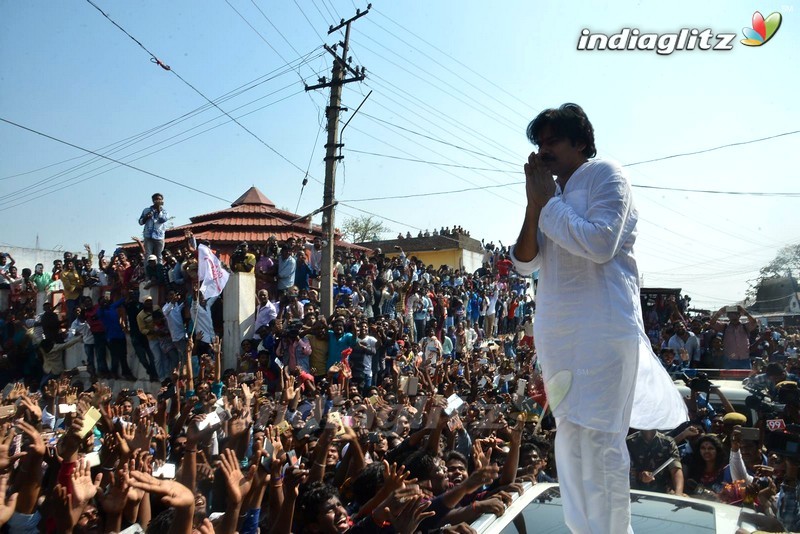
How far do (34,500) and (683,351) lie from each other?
10.9 meters

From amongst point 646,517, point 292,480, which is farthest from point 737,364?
point 292,480

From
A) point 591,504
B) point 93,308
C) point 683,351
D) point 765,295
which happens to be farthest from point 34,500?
point 765,295

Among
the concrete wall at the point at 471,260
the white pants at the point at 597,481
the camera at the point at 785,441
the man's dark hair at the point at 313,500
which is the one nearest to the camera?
the white pants at the point at 597,481

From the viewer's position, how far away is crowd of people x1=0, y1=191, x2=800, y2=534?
3.56 meters

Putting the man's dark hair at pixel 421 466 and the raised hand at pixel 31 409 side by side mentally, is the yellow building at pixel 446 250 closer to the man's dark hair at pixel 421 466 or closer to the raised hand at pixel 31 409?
the raised hand at pixel 31 409

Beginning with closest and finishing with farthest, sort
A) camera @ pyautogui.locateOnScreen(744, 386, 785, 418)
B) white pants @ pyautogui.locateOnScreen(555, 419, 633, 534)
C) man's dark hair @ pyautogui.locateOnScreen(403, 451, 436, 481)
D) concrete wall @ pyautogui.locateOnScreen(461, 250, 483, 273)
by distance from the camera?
white pants @ pyautogui.locateOnScreen(555, 419, 633, 534), man's dark hair @ pyautogui.locateOnScreen(403, 451, 436, 481), camera @ pyautogui.locateOnScreen(744, 386, 785, 418), concrete wall @ pyautogui.locateOnScreen(461, 250, 483, 273)

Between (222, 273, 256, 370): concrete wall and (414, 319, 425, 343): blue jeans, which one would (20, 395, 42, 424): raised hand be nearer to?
(222, 273, 256, 370): concrete wall

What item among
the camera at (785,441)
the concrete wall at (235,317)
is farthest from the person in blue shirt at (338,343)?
the camera at (785,441)

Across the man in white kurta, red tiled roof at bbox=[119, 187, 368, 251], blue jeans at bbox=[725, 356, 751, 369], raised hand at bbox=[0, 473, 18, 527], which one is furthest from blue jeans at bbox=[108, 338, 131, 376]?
blue jeans at bbox=[725, 356, 751, 369]

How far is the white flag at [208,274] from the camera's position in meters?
10.7

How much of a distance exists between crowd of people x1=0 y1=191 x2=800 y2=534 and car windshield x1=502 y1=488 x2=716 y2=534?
0.16 m

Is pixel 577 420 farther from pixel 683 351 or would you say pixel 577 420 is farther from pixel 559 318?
pixel 683 351

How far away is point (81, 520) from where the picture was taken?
11.5 ft

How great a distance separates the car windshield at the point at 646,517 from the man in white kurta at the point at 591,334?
1.01m
